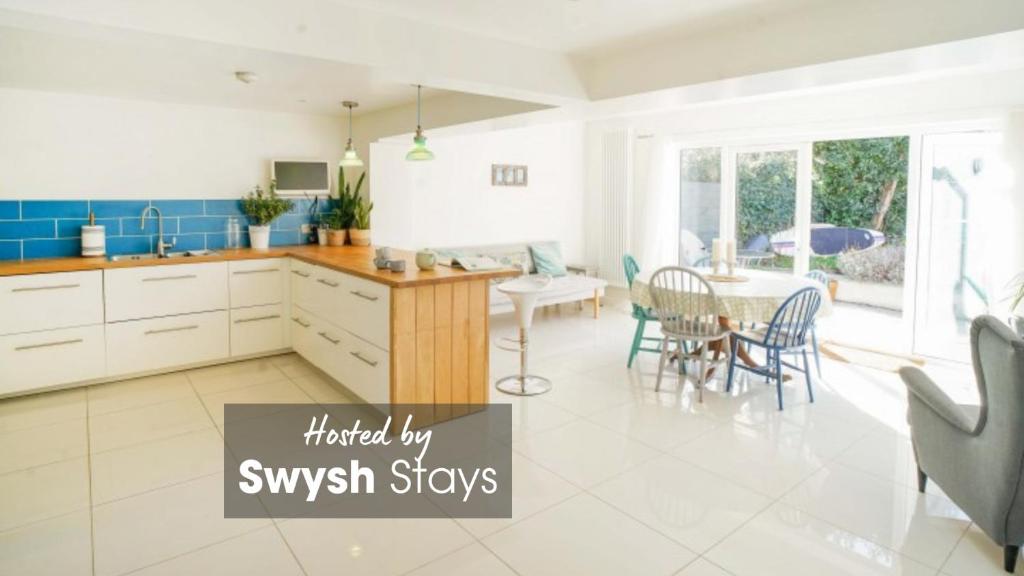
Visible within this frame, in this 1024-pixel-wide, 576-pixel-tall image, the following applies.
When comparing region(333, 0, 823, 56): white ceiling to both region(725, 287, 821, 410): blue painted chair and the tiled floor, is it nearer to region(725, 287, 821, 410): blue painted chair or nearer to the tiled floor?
region(725, 287, 821, 410): blue painted chair

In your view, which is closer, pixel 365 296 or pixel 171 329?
pixel 365 296

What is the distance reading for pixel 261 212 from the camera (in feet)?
16.8

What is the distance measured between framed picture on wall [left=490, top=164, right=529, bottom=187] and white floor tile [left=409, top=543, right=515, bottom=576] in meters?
5.05

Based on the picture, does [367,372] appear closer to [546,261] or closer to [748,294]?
[748,294]

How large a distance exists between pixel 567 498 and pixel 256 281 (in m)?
3.25

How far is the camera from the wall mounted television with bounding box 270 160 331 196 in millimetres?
5325

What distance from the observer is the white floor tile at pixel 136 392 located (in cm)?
388

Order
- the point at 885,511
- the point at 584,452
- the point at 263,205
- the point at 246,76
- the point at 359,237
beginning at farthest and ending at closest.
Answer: the point at 359,237, the point at 263,205, the point at 246,76, the point at 584,452, the point at 885,511

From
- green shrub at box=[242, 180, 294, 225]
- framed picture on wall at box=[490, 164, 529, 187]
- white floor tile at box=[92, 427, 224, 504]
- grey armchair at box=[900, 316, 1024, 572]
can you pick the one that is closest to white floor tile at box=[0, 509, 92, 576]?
white floor tile at box=[92, 427, 224, 504]

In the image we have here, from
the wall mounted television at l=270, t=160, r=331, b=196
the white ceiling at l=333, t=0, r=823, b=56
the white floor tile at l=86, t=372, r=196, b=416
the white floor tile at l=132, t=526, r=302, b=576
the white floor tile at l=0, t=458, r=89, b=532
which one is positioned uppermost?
the white ceiling at l=333, t=0, r=823, b=56

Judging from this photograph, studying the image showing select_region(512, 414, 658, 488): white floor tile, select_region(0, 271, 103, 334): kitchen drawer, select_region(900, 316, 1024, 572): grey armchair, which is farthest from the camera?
select_region(0, 271, 103, 334): kitchen drawer

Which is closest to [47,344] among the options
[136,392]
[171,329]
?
[136,392]

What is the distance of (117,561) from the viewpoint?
2.24 metres

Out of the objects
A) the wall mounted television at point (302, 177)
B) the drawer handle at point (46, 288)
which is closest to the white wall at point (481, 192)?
the wall mounted television at point (302, 177)
